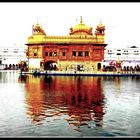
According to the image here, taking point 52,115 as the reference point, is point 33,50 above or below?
above

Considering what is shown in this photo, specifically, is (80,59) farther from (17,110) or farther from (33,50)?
(17,110)

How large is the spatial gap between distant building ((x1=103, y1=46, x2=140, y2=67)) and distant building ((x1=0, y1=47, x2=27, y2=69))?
2591 centimetres

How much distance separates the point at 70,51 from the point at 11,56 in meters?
41.8

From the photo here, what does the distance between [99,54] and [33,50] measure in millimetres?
12360

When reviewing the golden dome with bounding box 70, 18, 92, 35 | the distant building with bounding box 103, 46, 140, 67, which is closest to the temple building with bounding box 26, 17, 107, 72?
the golden dome with bounding box 70, 18, 92, 35

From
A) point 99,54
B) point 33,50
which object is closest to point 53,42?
point 33,50

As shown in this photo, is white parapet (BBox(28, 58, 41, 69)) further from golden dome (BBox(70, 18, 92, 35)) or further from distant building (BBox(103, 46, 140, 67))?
distant building (BBox(103, 46, 140, 67))

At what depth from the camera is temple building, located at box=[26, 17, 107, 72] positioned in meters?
58.5

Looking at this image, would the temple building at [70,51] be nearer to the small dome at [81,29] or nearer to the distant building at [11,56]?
the small dome at [81,29]

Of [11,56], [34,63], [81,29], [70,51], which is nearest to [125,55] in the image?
[81,29]

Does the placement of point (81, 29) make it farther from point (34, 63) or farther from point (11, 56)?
point (11, 56)

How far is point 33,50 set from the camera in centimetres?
5950

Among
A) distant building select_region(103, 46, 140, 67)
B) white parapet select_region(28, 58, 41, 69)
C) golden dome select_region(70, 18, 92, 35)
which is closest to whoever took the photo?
white parapet select_region(28, 58, 41, 69)

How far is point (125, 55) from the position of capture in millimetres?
86438
